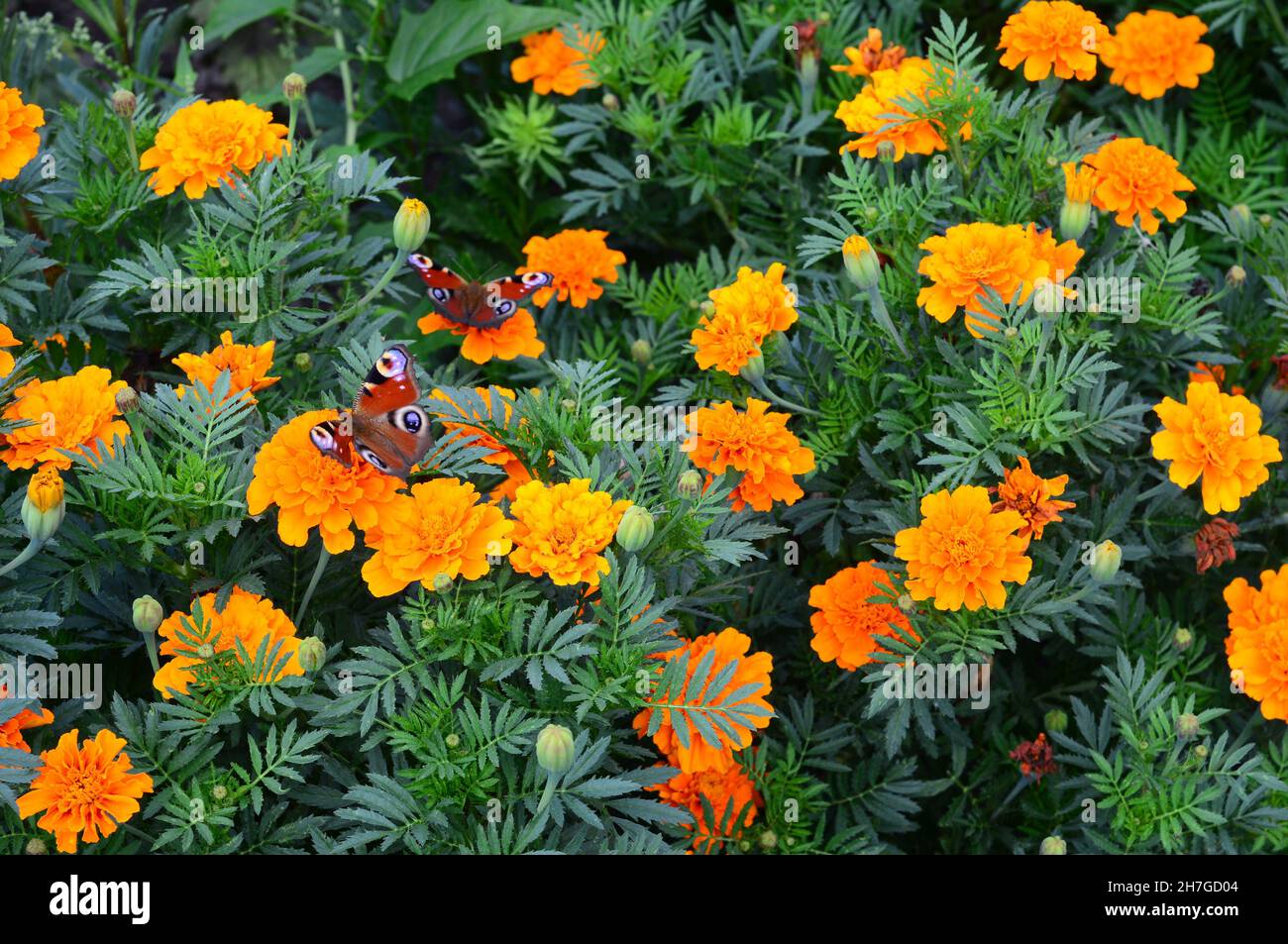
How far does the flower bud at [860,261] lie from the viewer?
6.06ft

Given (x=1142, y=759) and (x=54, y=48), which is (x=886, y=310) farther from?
(x=54, y=48)

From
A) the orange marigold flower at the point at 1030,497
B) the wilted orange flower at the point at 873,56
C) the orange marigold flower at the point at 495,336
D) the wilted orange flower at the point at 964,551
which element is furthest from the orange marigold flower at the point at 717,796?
the wilted orange flower at the point at 873,56

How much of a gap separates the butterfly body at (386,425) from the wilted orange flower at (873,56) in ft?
3.35

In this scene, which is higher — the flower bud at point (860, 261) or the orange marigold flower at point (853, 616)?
the flower bud at point (860, 261)

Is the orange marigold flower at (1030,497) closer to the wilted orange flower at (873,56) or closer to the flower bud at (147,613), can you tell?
the wilted orange flower at (873,56)

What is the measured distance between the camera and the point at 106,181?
2.08 m

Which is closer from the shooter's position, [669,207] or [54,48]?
[669,207]

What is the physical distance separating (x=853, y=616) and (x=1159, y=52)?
1160 mm

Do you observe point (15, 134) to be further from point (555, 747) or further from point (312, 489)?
point (555, 747)

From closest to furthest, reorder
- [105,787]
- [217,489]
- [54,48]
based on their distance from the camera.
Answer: [105,787] → [217,489] → [54,48]

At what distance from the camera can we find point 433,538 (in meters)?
1.61

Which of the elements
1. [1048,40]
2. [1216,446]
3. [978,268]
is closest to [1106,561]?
[1216,446]
